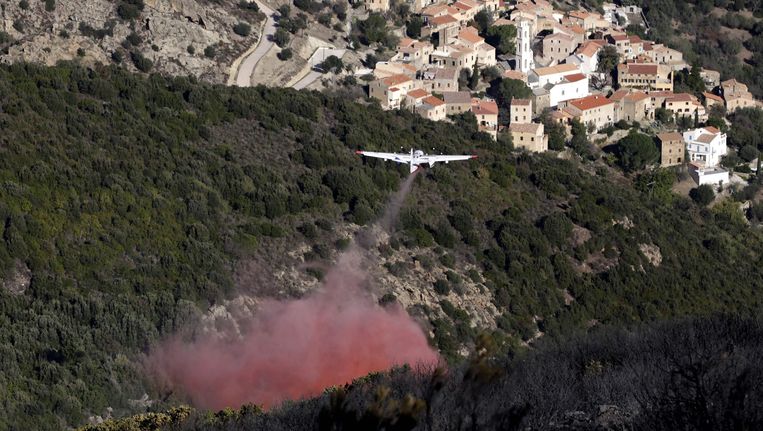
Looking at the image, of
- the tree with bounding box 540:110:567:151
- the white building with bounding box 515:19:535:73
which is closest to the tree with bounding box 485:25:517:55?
the white building with bounding box 515:19:535:73

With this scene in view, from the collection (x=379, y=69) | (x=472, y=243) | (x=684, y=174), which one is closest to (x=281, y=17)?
(x=379, y=69)

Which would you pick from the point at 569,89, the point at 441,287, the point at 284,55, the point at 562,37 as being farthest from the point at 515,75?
the point at 441,287

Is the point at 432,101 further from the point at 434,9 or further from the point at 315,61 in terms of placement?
the point at 434,9

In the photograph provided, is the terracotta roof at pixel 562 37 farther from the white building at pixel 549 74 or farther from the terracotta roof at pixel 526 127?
the terracotta roof at pixel 526 127

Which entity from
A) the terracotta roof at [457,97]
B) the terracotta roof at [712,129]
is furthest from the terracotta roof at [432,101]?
the terracotta roof at [712,129]

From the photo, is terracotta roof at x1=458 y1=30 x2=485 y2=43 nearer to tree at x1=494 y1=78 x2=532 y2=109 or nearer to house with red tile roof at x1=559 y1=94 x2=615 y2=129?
tree at x1=494 y1=78 x2=532 y2=109
